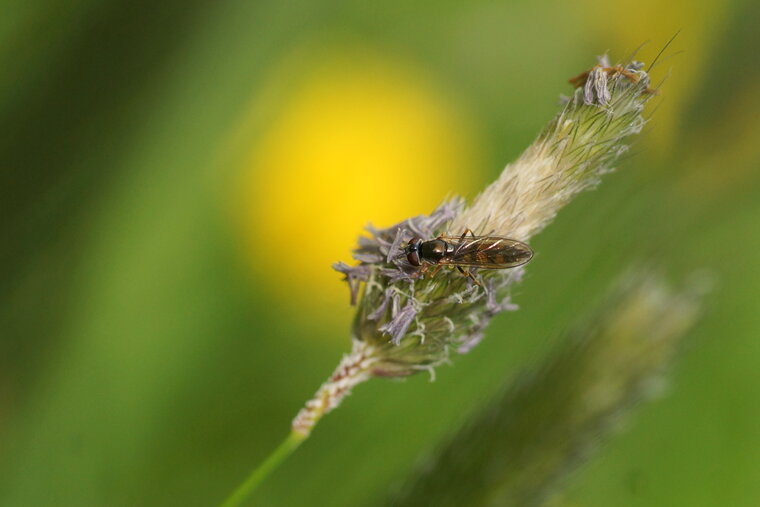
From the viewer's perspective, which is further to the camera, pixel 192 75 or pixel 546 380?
pixel 192 75

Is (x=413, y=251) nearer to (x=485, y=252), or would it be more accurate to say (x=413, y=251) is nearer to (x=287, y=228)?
(x=485, y=252)

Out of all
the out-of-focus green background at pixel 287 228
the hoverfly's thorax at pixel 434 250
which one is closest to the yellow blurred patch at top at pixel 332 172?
the out-of-focus green background at pixel 287 228

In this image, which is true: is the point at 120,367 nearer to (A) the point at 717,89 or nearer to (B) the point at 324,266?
(B) the point at 324,266

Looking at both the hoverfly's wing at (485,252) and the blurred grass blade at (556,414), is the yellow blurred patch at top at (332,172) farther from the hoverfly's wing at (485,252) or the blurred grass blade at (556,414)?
the hoverfly's wing at (485,252)

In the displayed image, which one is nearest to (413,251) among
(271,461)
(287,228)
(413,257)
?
(413,257)

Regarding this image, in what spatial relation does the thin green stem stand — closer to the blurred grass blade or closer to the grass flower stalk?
the grass flower stalk

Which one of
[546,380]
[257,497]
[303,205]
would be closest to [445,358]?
[546,380]

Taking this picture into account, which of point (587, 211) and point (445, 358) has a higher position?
point (587, 211)
